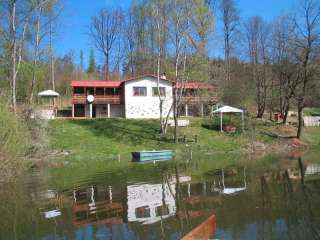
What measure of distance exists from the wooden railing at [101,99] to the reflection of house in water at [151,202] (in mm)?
32397

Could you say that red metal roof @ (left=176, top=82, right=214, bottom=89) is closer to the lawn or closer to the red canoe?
the lawn

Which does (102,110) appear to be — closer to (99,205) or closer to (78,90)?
(78,90)

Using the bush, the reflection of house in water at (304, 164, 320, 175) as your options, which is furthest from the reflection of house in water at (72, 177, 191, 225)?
the reflection of house in water at (304, 164, 320, 175)

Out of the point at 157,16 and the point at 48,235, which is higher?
the point at 157,16

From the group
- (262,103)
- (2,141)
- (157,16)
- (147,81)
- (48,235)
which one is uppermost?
(157,16)

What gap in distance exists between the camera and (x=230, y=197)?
52.9 feet

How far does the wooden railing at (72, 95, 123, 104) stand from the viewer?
51.4 meters

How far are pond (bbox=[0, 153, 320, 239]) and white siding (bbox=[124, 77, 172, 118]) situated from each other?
24956mm

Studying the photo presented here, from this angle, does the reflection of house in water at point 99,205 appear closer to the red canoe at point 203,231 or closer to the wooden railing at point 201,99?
the red canoe at point 203,231

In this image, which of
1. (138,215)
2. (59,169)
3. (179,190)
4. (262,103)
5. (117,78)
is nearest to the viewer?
(138,215)

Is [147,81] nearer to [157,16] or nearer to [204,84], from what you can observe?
[204,84]

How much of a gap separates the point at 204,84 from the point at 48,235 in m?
35.0

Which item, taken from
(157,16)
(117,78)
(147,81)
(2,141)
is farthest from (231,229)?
(117,78)

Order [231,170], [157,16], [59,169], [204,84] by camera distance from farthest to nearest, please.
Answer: [204,84] → [157,16] → [59,169] → [231,170]
